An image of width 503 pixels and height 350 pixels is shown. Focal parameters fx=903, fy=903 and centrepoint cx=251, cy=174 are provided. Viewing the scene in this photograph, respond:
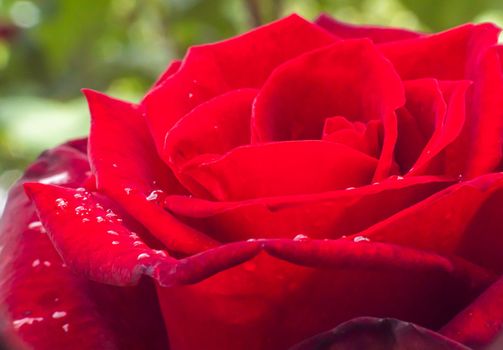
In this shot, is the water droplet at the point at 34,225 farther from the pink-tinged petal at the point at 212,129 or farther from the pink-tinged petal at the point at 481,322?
the pink-tinged petal at the point at 481,322

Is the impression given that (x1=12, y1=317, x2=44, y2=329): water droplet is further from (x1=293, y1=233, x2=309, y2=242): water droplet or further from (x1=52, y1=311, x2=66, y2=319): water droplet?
(x1=293, y1=233, x2=309, y2=242): water droplet

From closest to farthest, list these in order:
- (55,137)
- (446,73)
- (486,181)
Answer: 1. (486,181)
2. (446,73)
3. (55,137)

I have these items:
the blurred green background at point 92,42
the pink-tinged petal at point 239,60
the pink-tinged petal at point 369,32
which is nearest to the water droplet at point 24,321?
the pink-tinged petal at point 239,60

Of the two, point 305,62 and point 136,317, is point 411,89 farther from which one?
point 136,317

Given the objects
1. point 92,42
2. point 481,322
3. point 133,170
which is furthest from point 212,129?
point 92,42

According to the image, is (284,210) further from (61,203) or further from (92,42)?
(92,42)

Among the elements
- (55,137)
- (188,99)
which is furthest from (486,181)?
(55,137)
